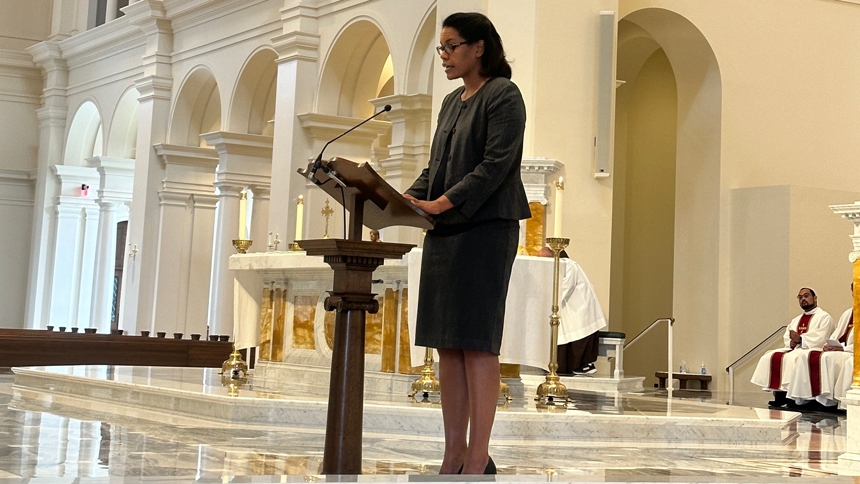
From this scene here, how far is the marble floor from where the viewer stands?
14.5 ft

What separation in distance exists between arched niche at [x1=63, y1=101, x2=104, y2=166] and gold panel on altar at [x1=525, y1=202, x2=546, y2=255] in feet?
47.0

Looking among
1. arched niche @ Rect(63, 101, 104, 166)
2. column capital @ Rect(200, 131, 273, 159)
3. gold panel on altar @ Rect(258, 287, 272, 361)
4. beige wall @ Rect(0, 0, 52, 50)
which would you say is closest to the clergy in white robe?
gold panel on altar @ Rect(258, 287, 272, 361)

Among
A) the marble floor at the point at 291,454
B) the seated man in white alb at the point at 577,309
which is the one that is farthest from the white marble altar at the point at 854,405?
the seated man in white alb at the point at 577,309

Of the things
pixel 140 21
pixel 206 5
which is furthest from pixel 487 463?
pixel 140 21

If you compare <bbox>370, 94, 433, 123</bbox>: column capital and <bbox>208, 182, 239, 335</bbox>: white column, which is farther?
<bbox>208, 182, 239, 335</bbox>: white column

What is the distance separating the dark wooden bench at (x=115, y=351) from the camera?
1411cm

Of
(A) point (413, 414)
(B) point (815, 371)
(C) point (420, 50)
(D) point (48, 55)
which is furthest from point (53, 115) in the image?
(A) point (413, 414)

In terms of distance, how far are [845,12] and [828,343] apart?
4776 mm

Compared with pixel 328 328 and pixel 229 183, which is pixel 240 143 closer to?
pixel 229 183

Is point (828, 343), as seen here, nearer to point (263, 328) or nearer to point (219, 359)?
→ point (263, 328)

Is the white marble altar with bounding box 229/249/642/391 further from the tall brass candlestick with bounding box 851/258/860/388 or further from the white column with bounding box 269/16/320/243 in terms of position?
the white column with bounding box 269/16/320/243

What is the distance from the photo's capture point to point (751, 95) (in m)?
13.4

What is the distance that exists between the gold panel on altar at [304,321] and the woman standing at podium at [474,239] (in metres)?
4.61

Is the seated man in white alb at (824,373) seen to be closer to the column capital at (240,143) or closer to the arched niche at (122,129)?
the column capital at (240,143)
